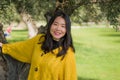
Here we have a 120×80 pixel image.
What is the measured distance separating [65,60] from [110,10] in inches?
192

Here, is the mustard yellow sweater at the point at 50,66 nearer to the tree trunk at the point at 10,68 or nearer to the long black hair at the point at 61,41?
the long black hair at the point at 61,41

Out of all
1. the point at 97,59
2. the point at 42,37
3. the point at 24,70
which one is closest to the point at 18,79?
the point at 24,70

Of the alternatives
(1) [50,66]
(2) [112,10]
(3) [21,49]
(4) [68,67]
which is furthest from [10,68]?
(2) [112,10]

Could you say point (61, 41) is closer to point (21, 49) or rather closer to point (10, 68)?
point (21, 49)

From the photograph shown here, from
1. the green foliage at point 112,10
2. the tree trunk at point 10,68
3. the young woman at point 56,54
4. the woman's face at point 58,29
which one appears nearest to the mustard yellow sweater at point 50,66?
the young woman at point 56,54

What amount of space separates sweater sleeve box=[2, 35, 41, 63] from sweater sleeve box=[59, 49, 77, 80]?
0.57 m

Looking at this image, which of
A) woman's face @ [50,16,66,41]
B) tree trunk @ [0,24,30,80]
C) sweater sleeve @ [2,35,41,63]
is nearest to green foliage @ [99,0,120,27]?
tree trunk @ [0,24,30,80]

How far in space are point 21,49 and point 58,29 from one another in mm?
748

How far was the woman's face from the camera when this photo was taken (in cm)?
538

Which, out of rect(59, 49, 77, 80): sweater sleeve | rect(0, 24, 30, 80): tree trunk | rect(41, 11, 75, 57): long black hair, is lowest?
rect(0, 24, 30, 80): tree trunk

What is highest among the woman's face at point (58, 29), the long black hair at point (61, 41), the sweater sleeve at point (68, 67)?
the woman's face at point (58, 29)

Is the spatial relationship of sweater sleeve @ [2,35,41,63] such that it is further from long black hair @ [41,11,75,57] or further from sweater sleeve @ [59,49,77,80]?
sweater sleeve @ [59,49,77,80]

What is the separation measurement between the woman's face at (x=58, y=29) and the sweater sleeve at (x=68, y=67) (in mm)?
246

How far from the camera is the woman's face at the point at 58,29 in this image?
5.38m
